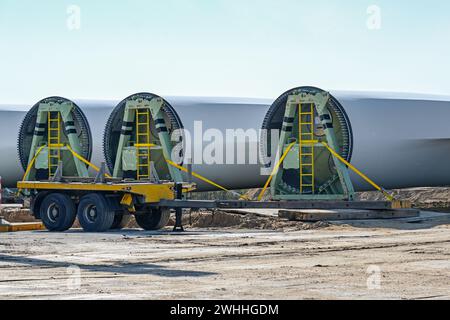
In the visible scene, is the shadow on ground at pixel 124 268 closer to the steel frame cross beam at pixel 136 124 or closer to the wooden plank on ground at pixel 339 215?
the wooden plank on ground at pixel 339 215

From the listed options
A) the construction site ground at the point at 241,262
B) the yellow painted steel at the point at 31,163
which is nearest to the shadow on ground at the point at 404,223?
the construction site ground at the point at 241,262

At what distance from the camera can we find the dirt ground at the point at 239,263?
11922 mm

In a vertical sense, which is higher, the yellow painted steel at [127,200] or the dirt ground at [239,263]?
the yellow painted steel at [127,200]

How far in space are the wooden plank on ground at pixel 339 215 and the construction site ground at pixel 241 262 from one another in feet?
1.08

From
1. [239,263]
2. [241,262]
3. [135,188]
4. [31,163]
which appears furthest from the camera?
[31,163]

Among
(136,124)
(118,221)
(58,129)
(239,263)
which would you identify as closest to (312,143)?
(136,124)

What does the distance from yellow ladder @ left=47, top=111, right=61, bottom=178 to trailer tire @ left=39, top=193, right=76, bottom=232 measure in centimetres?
496

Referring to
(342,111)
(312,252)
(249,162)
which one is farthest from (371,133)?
(312,252)

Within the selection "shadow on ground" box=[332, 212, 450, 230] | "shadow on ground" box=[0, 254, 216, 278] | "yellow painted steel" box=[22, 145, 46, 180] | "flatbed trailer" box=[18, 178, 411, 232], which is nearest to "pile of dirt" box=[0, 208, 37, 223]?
"yellow painted steel" box=[22, 145, 46, 180]

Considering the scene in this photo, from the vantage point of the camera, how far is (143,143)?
28438mm

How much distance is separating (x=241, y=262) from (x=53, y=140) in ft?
51.1

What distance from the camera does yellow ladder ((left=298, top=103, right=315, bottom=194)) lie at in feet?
87.1

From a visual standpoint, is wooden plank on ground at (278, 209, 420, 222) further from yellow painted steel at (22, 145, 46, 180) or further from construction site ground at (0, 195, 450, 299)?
yellow painted steel at (22, 145, 46, 180)

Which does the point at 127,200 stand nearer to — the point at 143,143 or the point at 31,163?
the point at 143,143
